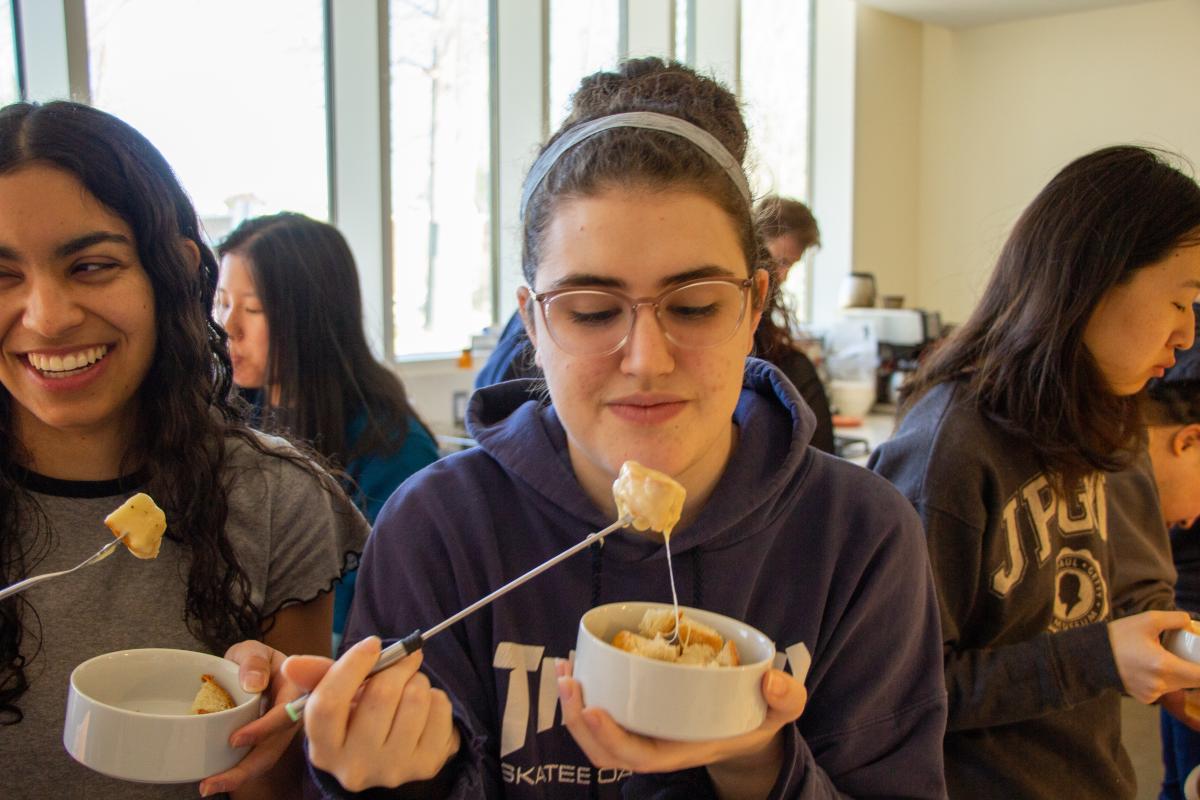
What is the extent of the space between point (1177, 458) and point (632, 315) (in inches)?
61.2

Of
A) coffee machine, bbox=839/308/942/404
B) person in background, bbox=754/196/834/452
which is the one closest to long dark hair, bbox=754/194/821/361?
person in background, bbox=754/196/834/452

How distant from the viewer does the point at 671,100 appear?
125 cm

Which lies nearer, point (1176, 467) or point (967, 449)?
point (967, 449)

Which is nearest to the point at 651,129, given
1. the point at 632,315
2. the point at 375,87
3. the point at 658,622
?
the point at 632,315

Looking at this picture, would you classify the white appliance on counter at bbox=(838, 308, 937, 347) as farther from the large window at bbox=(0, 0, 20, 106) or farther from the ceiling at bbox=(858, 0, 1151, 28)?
the large window at bbox=(0, 0, 20, 106)

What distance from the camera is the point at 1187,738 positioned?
2.03 m

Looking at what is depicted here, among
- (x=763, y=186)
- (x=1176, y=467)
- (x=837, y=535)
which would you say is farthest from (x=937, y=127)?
(x=837, y=535)

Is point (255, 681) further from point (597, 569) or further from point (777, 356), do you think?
point (777, 356)

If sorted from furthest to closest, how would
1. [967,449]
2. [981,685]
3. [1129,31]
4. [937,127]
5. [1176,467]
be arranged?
[937,127]
[1129,31]
[1176,467]
[967,449]
[981,685]

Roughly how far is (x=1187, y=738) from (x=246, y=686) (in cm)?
195

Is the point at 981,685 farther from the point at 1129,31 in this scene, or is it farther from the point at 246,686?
the point at 1129,31

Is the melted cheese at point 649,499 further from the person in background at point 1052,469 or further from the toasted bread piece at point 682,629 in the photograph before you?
the person in background at point 1052,469

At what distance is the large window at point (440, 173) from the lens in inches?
183

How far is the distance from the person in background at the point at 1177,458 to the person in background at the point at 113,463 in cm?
167
